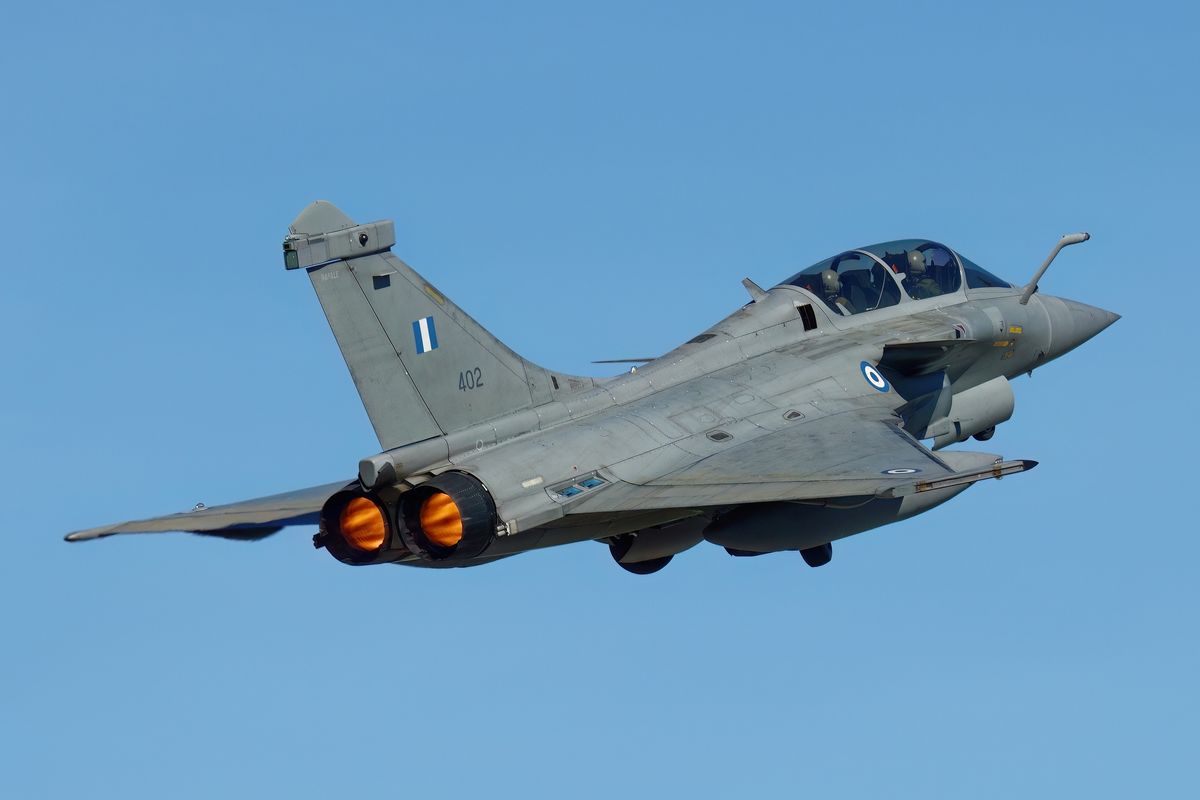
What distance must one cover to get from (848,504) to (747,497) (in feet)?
4.67

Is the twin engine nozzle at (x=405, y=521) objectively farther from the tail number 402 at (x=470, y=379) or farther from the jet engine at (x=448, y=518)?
the tail number 402 at (x=470, y=379)

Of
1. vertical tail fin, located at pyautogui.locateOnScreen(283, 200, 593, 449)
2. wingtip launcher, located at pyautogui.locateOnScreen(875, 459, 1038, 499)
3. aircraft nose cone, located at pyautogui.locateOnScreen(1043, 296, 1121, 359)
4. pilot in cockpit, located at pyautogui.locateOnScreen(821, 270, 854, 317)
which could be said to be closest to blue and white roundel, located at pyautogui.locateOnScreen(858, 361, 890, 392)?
pilot in cockpit, located at pyautogui.locateOnScreen(821, 270, 854, 317)

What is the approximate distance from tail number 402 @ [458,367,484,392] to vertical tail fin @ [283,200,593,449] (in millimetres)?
10

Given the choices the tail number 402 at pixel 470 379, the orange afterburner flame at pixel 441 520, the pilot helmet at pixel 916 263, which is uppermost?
the pilot helmet at pixel 916 263

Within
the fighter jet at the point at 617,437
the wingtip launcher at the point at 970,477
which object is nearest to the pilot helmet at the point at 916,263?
the fighter jet at the point at 617,437

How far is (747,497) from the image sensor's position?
69.6 ft

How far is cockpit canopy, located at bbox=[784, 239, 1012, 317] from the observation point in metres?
26.3

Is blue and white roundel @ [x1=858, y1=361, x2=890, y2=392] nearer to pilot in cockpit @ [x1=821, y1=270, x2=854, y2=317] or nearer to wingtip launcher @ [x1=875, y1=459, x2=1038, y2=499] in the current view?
pilot in cockpit @ [x1=821, y1=270, x2=854, y2=317]

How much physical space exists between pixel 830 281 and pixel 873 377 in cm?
187

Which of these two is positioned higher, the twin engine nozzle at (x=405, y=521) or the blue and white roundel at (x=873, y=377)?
the blue and white roundel at (x=873, y=377)

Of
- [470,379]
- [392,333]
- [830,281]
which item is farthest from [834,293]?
[392,333]

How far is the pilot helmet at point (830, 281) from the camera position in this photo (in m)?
26.2

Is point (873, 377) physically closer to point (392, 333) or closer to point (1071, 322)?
point (1071, 322)

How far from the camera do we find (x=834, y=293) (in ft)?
86.0
